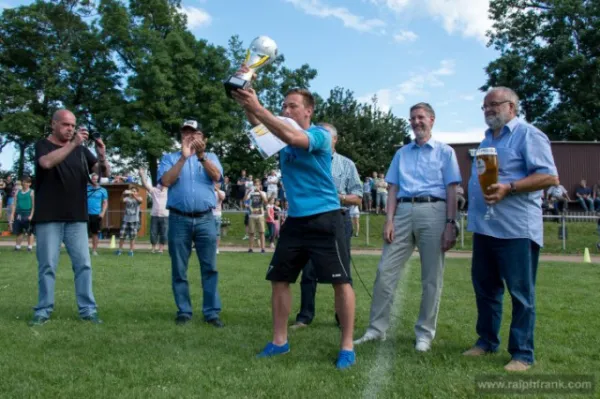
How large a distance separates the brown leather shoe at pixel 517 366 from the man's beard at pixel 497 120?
6.05ft

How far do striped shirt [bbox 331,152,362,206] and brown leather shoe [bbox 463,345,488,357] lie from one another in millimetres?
2056

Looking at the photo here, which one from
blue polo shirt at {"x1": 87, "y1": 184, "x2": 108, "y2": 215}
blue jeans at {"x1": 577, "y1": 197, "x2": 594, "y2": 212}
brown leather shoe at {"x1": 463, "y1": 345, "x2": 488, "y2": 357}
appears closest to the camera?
brown leather shoe at {"x1": 463, "y1": 345, "x2": 488, "y2": 357}

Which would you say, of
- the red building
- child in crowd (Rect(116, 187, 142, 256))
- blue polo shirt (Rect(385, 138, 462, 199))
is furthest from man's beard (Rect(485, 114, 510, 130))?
the red building

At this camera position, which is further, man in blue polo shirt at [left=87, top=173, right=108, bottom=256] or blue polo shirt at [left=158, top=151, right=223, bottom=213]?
man in blue polo shirt at [left=87, top=173, right=108, bottom=256]

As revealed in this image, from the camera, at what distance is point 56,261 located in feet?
19.3

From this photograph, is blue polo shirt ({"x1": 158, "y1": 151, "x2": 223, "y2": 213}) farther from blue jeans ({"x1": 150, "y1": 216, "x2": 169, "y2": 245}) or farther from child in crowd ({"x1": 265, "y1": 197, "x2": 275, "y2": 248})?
child in crowd ({"x1": 265, "y1": 197, "x2": 275, "y2": 248})

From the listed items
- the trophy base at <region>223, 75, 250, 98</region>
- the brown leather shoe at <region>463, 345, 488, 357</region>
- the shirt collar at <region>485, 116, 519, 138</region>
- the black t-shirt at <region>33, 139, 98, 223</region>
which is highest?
the trophy base at <region>223, 75, 250, 98</region>

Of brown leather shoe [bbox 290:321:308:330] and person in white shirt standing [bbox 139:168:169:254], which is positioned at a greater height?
person in white shirt standing [bbox 139:168:169:254]

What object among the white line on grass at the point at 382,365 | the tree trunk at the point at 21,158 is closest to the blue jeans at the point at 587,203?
the white line on grass at the point at 382,365

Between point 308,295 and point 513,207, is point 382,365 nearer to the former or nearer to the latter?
point 513,207

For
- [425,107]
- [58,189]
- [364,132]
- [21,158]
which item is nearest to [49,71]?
[21,158]

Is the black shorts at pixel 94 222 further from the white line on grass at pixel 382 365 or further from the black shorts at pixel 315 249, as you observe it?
the black shorts at pixel 315 249

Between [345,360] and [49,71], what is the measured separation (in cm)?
3986

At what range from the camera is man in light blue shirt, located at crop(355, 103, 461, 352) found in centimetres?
503
